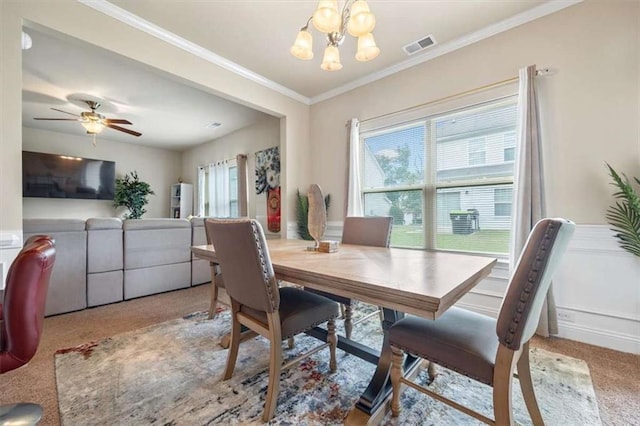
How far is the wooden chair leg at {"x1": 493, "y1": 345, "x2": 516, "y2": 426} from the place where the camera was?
931 mm

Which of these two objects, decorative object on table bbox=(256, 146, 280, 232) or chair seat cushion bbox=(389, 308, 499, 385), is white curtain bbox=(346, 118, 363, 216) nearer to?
decorative object on table bbox=(256, 146, 280, 232)

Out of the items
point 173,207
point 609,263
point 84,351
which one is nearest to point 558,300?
point 609,263

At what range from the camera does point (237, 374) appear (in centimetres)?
167

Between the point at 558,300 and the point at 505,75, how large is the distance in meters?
1.99

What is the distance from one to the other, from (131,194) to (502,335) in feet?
23.1

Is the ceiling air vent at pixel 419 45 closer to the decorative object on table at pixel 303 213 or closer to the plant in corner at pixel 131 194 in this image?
the decorative object on table at pixel 303 213

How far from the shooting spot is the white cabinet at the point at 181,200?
6.55m

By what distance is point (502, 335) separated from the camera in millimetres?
936

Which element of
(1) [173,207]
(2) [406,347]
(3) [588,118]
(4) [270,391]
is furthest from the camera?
(1) [173,207]

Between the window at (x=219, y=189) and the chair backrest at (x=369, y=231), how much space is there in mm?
3449

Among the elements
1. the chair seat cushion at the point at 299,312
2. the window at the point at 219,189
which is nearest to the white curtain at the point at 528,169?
the chair seat cushion at the point at 299,312

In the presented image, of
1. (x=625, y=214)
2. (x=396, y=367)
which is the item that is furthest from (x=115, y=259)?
(x=625, y=214)

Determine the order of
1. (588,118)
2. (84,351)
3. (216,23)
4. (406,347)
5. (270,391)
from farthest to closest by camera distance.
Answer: (216,23) < (588,118) < (84,351) < (270,391) < (406,347)

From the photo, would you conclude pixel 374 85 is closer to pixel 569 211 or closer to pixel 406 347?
pixel 569 211
